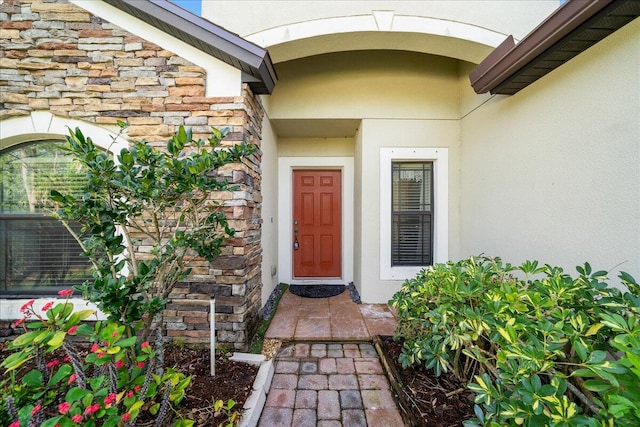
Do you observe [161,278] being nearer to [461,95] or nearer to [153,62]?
[153,62]

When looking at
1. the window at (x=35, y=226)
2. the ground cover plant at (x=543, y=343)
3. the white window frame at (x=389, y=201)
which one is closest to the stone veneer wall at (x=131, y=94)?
the window at (x=35, y=226)

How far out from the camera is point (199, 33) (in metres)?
2.23

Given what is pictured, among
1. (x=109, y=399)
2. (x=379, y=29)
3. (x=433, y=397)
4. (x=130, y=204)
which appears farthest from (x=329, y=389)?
(x=379, y=29)

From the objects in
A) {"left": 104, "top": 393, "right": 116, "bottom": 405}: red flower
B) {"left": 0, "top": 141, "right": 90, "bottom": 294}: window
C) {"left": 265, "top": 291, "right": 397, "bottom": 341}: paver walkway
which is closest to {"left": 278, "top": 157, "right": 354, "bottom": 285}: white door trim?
{"left": 265, "top": 291, "right": 397, "bottom": 341}: paver walkway

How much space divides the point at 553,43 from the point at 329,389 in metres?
3.01

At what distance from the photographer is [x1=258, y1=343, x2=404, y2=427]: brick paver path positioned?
176 cm

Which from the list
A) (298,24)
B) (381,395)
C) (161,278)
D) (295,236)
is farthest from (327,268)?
(298,24)

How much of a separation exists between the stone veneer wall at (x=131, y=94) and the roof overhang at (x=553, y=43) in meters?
2.31

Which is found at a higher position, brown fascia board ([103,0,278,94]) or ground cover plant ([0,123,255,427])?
brown fascia board ([103,0,278,94])

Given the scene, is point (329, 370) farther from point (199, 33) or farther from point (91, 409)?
point (199, 33)

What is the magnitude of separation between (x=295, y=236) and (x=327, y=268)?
0.79m

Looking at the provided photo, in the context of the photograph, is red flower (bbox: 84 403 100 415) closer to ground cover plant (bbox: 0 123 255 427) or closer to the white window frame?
ground cover plant (bbox: 0 123 255 427)

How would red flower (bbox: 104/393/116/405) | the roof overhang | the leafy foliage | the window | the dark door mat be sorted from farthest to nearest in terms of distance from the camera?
the dark door mat, the window, the roof overhang, the leafy foliage, red flower (bbox: 104/393/116/405)

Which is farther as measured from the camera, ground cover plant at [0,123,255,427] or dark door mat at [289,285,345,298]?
dark door mat at [289,285,345,298]
